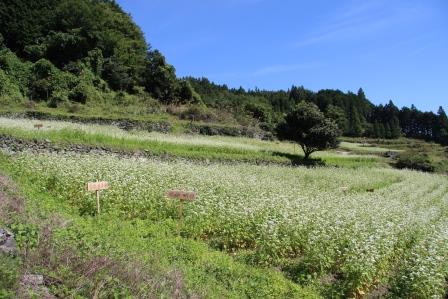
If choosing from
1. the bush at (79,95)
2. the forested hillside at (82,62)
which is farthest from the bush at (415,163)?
the bush at (79,95)

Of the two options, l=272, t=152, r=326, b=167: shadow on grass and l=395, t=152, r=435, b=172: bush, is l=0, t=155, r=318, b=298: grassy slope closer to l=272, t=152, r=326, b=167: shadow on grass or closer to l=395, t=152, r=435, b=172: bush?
l=272, t=152, r=326, b=167: shadow on grass

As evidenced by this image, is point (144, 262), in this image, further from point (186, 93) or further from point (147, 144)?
point (186, 93)

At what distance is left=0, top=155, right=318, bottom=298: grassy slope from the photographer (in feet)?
18.6

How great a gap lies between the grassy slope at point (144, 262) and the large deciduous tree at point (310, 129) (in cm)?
2601

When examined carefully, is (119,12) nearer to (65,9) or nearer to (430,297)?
(65,9)

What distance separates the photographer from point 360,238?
35.6ft

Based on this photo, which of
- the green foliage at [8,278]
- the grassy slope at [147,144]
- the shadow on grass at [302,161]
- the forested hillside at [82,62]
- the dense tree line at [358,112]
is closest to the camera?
the green foliage at [8,278]

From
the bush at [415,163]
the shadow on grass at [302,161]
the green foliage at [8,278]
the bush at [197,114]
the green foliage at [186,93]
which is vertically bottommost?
the bush at [415,163]

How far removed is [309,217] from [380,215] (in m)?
3.10

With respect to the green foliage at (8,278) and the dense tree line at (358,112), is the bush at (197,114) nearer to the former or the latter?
the dense tree line at (358,112)

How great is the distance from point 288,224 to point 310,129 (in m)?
25.6

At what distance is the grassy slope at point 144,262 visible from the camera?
18.6 feet

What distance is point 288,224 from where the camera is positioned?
1148 cm

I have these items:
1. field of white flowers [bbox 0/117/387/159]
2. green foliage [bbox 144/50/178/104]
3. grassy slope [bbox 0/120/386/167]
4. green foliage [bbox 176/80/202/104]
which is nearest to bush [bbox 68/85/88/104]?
field of white flowers [bbox 0/117/387/159]
